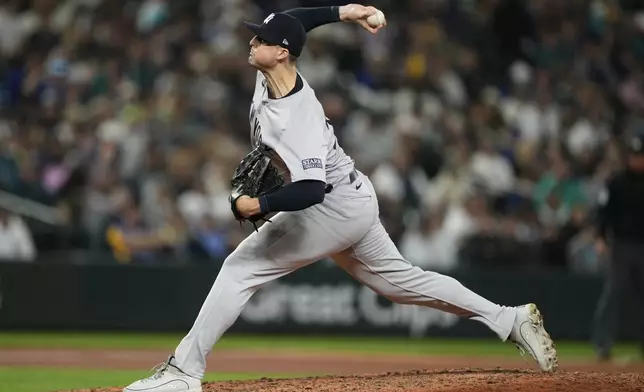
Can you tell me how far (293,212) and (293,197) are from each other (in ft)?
1.31

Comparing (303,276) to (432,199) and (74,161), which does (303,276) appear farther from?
(74,161)

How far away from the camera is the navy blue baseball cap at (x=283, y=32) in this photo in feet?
19.8

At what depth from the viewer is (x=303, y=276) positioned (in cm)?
1376

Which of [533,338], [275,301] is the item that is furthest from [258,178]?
[275,301]

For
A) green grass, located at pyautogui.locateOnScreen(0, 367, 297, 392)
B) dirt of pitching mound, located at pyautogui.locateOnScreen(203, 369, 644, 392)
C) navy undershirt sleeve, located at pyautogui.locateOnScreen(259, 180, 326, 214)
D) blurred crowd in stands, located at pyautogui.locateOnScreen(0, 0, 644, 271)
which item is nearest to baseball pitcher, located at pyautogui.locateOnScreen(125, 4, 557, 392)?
navy undershirt sleeve, located at pyautogui.locateOnScreen(259, 180, 326, 214)

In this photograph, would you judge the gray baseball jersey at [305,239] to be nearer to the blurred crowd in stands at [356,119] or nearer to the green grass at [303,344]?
the green grass at [303,344]

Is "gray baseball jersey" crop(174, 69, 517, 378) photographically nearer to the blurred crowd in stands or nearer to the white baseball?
the white baseball

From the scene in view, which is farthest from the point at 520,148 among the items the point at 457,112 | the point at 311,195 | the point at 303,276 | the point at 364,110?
the point at 311,195

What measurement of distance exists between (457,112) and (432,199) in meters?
1.94

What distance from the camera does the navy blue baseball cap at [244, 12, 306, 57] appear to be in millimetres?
6043

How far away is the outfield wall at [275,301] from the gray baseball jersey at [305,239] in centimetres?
704

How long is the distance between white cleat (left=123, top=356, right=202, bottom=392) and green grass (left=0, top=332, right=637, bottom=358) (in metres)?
6.34

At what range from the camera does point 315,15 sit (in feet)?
21.4

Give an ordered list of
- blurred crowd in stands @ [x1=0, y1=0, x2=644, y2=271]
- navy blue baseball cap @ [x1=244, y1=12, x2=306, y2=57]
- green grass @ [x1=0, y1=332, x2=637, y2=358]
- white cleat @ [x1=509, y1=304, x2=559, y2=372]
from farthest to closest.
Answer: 1. blurred crowd in stands @ [x1=0, y1=0, x2=644, y2=271]
2. green grass @ [x1=0, y1=332, x2=637, y2=358]
3. white cleat @ [x1=509, y1=304, x2=559, y2=372]
4. navy blue baseball cap @ [x1=244, y1=12, x2=306, y2=57]
